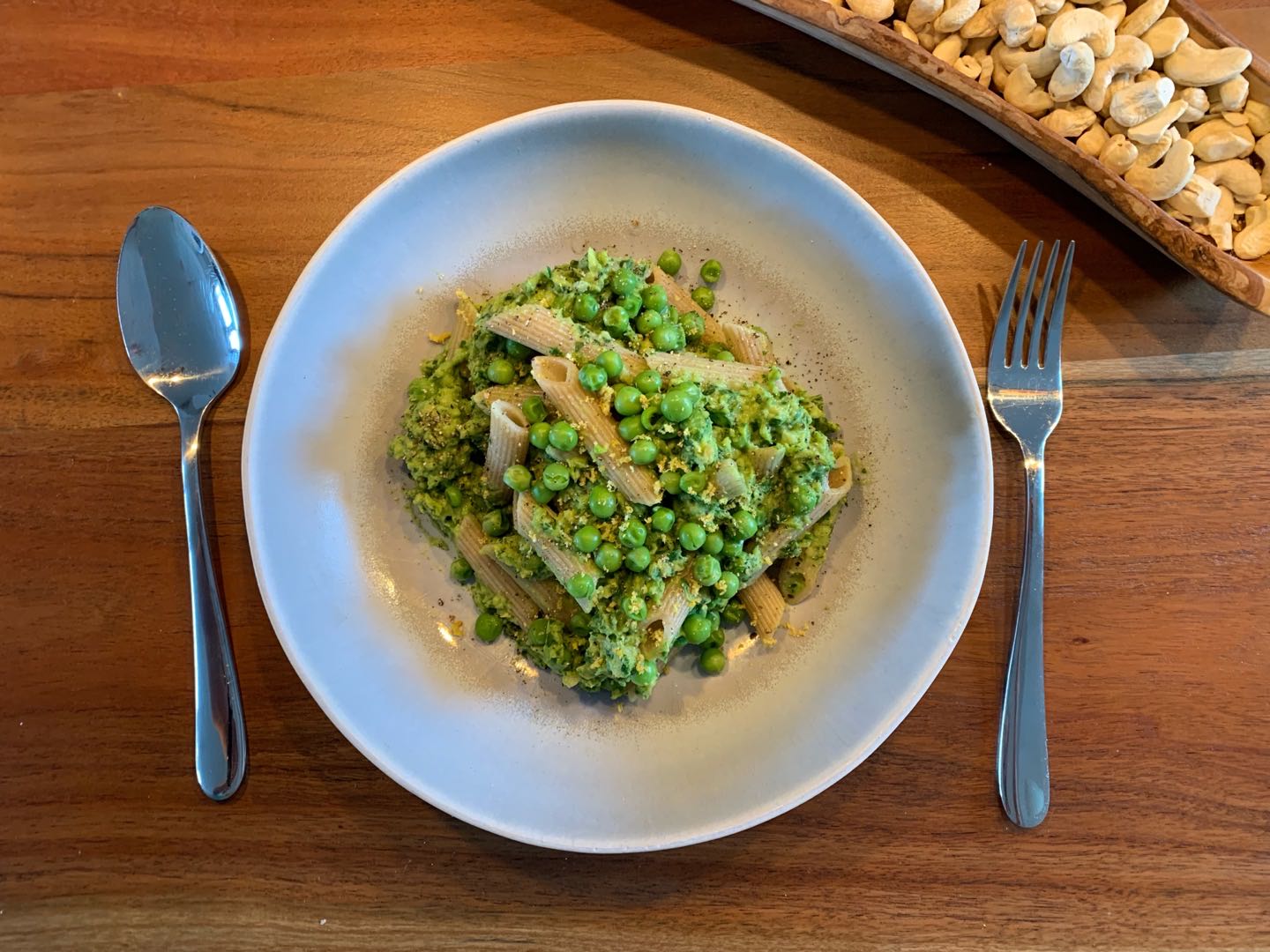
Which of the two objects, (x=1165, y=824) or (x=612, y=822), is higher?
(x=1165, y=824)

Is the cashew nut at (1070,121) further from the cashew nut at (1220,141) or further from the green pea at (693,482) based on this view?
the green pea at (693,482)

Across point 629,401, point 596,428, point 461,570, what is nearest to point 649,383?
point 629,401

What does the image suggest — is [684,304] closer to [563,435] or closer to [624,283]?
[624,283]

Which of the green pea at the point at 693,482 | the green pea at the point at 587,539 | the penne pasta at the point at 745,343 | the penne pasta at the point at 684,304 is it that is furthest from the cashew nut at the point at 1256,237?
the green pea at the point at 587,539

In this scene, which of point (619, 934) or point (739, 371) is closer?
point (739, 371)

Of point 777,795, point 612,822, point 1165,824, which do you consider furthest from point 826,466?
point 1165,824

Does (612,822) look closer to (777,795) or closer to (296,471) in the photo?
(777,795)

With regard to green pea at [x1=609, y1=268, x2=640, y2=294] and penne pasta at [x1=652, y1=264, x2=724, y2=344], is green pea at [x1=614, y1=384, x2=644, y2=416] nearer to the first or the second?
green pea at [x1=609, y1=268, x2=640, y2=294]

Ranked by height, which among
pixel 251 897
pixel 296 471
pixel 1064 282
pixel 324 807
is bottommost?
pixel 251 897
